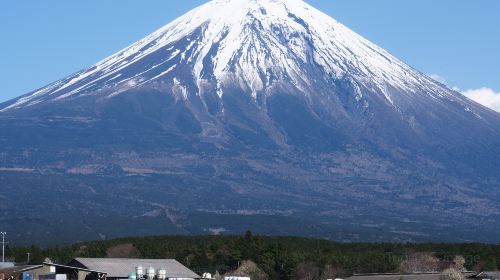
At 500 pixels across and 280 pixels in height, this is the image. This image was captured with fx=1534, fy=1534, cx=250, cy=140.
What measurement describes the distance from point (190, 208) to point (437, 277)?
4732 inches

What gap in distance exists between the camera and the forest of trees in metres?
93.9

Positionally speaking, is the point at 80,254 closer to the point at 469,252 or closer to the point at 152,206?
the point at 469,252

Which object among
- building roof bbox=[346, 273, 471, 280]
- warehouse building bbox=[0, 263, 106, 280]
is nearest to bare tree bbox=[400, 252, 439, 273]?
building roof bbox=[346, 273, 471, 280]

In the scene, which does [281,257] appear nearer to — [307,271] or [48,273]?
[307,271]

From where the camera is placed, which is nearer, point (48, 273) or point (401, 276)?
point (48, 273)

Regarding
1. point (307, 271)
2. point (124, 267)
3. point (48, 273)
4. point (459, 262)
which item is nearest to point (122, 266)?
point (124, 267)

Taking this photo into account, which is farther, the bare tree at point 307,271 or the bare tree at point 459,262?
the bare tree at point 459,262

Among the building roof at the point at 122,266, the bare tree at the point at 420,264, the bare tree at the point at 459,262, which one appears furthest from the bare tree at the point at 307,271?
the building roof at the point at 122,266

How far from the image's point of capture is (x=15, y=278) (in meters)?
70.2

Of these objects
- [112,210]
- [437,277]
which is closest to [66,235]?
[112,210]

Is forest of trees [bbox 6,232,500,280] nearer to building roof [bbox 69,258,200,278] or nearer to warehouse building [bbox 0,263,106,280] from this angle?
building roof [bbox 69,258,200,278]

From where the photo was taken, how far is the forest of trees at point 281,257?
308 ft

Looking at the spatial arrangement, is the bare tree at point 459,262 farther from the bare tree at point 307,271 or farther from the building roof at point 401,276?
the building roof at point 401,276

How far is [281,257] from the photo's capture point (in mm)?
96750
